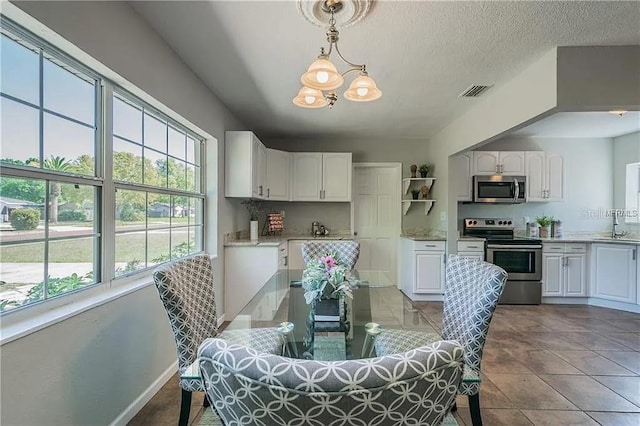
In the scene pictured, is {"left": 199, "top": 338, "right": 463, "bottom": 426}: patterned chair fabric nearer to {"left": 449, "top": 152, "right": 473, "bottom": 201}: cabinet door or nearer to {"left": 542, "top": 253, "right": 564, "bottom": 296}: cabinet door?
{"left": 449, "top": 152, "right": 473, "bottom": 201}: cabinet door

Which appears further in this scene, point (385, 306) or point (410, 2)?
point (385, 306)

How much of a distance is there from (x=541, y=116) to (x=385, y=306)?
6.38 feet

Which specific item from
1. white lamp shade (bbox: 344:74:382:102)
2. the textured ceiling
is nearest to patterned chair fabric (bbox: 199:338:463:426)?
white lamp shade (bbox: 344:74:382:102)

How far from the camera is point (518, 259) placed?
173 inches

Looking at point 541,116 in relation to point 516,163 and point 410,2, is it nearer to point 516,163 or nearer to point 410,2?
point 410,2

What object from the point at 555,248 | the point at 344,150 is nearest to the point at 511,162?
the point at 555,248

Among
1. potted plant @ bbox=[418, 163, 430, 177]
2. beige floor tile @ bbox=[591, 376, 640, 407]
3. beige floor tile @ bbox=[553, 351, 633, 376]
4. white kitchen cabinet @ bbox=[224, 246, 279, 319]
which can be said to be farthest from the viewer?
potted plant @ bbox=[418, 163, 430, 177]

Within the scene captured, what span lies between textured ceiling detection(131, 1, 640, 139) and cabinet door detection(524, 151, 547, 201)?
7.63 ft

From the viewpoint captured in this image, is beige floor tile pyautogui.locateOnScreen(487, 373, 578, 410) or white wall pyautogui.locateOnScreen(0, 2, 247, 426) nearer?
white wall pyautogui.locateOnScreen(0, 2, 247, 426)

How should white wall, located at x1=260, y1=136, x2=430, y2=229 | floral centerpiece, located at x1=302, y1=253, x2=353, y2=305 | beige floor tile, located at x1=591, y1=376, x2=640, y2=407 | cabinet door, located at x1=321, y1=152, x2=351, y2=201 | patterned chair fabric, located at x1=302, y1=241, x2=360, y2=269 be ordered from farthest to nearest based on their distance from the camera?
white wall, located at x1=260, y1=136, x2=430, y2=229 < cabinet door, located at x1=321, y1=152, x2=351, y2=201 < patterned chair fabric, located at x1=302, y1=241, x2=360, y2=269 < beige floor tile, located at x1=591, y1=376, x2=640, y2=407 < floral centerpiece, located at x1=302, y1=253, x2=353, y2=305

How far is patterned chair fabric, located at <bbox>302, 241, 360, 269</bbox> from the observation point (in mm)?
3236

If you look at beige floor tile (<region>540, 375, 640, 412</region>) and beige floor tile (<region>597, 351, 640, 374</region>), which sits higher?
beige floor tile (<region>597, 351, 640, 374</region>)

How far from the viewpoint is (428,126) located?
4.42 metres

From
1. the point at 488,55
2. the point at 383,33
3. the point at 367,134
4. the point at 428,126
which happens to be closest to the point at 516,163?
the point at 428,126
